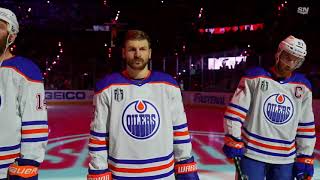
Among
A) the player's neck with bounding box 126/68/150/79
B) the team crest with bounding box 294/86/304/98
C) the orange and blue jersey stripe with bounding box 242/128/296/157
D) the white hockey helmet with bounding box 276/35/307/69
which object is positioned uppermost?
the white hockey helmet with bounding box 276/35/307/69

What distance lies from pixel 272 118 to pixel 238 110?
246 millimetres

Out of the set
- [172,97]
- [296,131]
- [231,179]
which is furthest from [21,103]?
[231,179]

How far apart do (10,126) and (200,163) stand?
3951mm

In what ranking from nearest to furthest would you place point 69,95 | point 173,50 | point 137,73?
A: 1. point 137,73
2. point 69,95
3. point 173,50

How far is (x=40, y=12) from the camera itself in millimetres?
25000

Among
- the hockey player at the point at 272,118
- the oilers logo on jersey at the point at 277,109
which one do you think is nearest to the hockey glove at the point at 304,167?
the hockey player at the point at 272,118

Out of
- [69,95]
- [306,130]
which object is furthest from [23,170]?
[69,95]

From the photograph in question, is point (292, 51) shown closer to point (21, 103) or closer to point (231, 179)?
point (21, 103)

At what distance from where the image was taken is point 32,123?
6.75 feet

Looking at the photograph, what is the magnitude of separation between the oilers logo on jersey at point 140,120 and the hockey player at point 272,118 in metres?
0.93

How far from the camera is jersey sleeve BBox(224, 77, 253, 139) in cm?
311

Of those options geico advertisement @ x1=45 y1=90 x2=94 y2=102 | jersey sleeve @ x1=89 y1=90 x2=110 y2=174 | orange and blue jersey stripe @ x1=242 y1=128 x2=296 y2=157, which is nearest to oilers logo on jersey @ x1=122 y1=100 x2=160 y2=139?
jersey sleeve @ x1=89 y1=90 x2=110 y2=174

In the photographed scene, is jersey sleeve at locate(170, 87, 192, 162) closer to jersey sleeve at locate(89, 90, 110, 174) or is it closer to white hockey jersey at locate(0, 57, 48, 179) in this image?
jersey sleeve at locate(89, 90, 110, 174)

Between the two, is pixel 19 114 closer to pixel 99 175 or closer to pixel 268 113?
pixel 99 175
